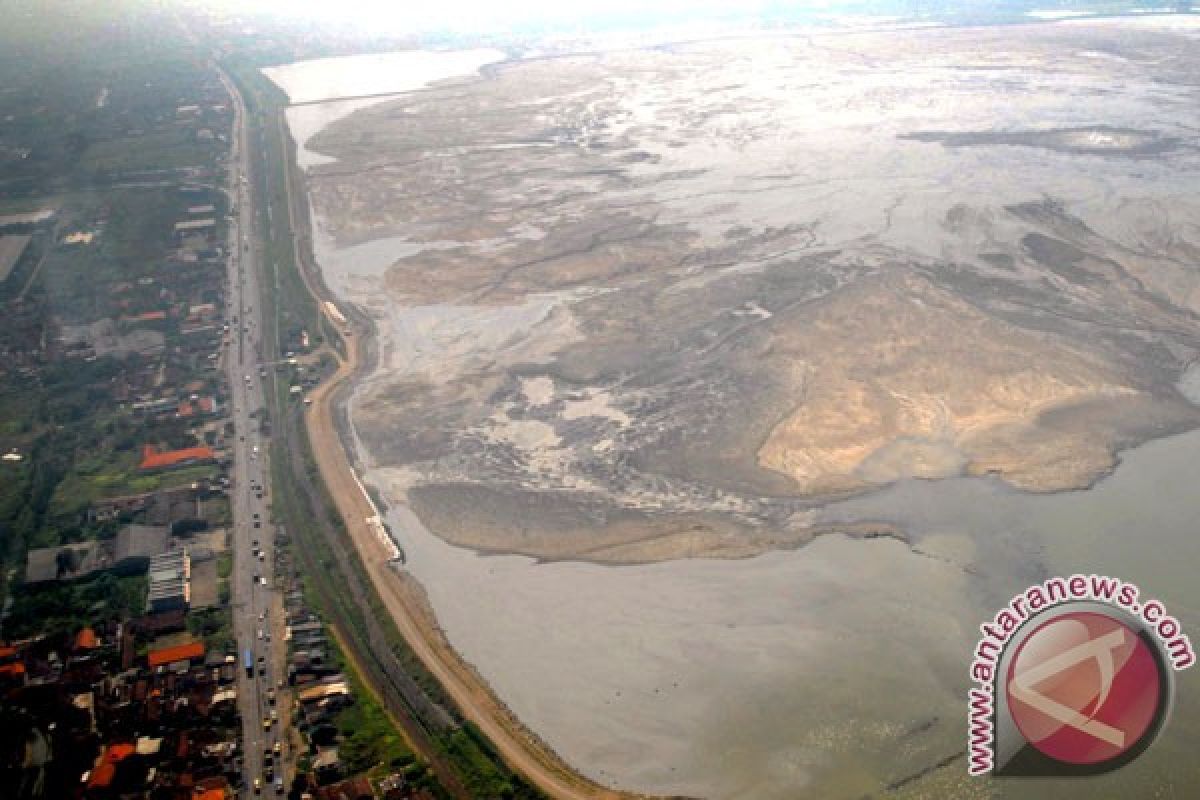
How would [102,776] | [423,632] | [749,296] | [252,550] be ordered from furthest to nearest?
[749,296] → [252,550] → [423,632] → [102,776]

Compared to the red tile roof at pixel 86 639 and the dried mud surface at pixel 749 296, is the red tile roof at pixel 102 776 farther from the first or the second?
the dried mud surface at pixel 749 296

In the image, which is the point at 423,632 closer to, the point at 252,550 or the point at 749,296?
the point at 252,550

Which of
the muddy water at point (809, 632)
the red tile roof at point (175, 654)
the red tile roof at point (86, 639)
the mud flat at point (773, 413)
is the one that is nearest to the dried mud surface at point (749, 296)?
the mud flat at point (773, 413)

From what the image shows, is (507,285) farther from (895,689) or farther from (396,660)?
(895,689)

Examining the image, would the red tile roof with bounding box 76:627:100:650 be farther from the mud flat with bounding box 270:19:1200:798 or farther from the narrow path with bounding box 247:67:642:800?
the mud flat with bounding box 270:19:1200:798

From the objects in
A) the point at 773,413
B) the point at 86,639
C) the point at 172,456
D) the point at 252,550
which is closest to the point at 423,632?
the point at 252,550

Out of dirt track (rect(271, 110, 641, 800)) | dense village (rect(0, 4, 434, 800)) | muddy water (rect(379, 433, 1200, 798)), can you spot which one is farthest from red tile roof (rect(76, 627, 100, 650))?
muddy water (rect(379, 433, 1200, 798))
